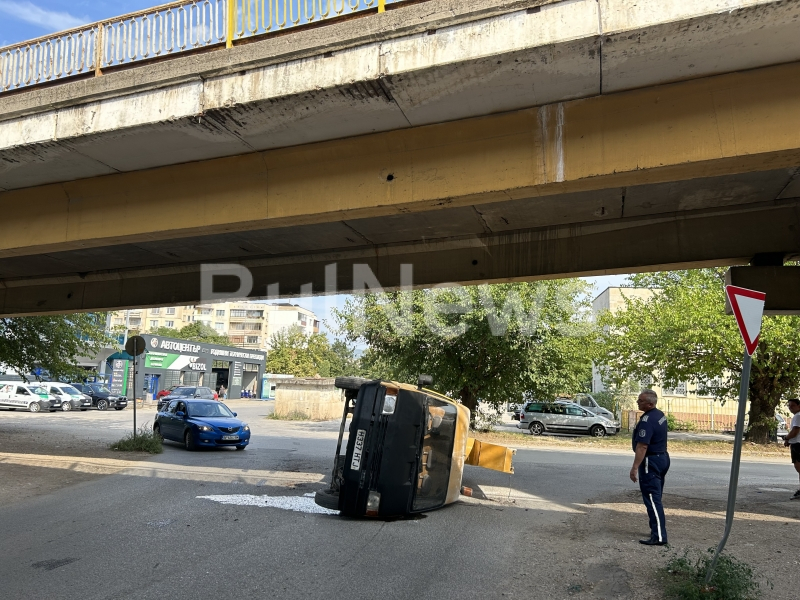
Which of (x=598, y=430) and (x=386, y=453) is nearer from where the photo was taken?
(x=386, y=453)

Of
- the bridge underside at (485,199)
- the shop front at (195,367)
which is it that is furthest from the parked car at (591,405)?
the shop front at (195,367)

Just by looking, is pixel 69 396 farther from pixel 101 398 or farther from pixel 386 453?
pixel 386 453

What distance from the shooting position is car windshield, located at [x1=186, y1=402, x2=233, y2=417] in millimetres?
17375

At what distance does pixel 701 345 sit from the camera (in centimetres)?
2228

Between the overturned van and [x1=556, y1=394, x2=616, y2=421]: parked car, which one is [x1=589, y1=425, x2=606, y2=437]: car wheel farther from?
the overturned van

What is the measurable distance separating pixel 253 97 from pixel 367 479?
15.4ft

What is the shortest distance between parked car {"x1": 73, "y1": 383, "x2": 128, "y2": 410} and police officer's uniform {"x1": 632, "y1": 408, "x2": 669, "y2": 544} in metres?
39.7

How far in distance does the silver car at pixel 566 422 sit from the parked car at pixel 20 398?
27.1m

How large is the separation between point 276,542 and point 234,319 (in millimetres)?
110779

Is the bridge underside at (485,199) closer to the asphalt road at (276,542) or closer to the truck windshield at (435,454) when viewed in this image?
the truck windshield at (435,454)

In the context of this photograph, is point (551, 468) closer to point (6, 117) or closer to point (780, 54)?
point (780, 54)

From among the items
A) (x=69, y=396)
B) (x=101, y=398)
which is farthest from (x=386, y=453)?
(x=101, y=398)

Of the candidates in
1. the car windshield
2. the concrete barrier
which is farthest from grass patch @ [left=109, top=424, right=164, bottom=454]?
the concrete barrier

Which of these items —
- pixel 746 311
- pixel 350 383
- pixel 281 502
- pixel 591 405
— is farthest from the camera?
pixel 591 405
